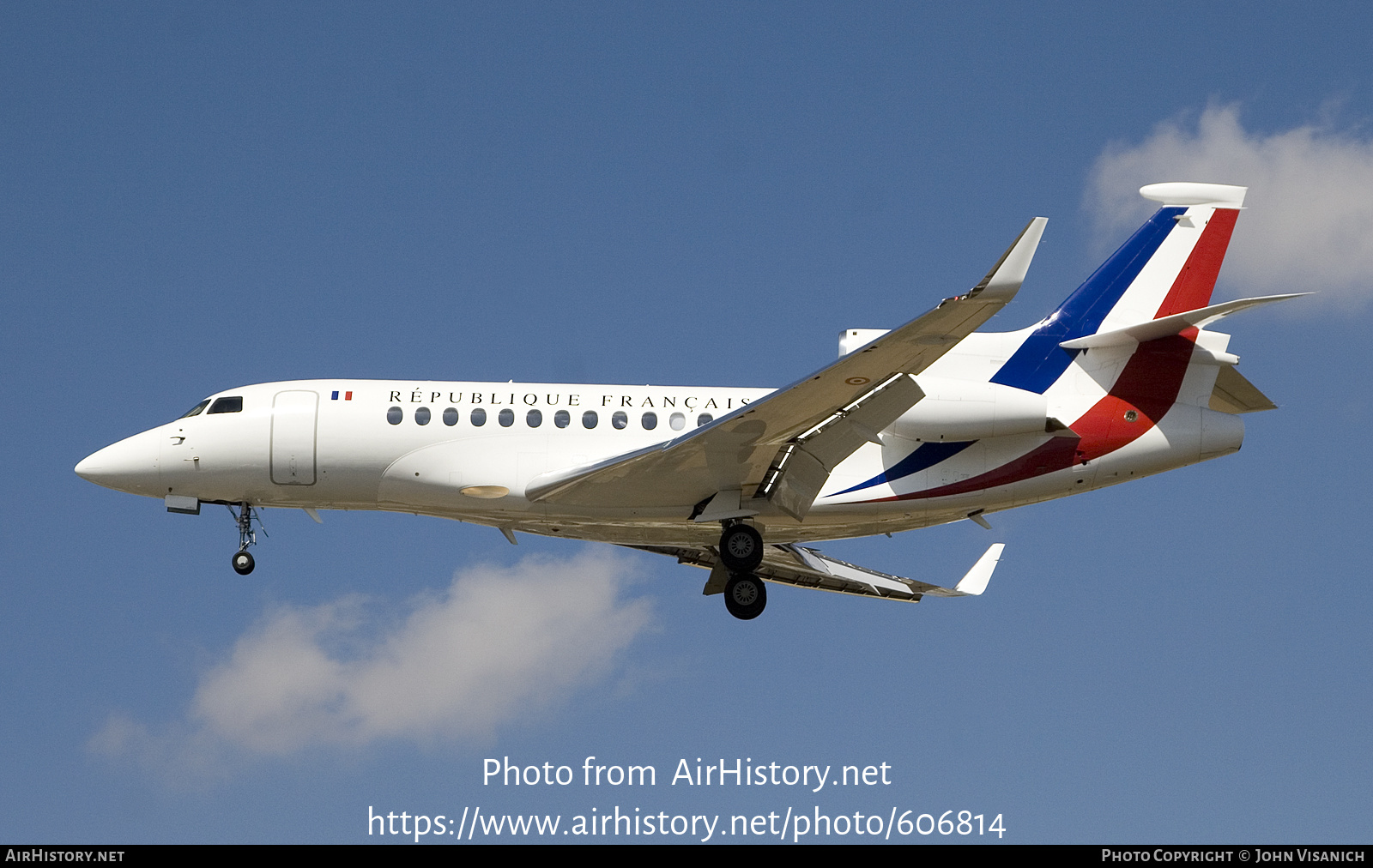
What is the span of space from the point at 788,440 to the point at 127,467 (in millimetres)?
10552

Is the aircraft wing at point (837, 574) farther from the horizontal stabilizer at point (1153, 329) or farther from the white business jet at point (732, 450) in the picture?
the horizontal stabilizer at point (1153, 329)

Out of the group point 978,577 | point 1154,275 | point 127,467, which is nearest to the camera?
point 127,467

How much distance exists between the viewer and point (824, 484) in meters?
23.7

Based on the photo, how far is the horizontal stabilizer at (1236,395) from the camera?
23891 mm

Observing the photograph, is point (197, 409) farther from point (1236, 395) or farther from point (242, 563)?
point (1236, 395)

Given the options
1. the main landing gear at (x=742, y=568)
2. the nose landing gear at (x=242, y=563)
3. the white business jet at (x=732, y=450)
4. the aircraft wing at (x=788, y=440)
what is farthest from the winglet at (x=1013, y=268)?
the nose landing gear at (x=242, y=563)

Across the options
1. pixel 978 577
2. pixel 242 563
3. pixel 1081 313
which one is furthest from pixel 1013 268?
pixel 242 563

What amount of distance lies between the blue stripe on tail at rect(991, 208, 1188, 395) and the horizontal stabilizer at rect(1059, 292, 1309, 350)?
0.26 meters

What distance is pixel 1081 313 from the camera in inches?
972

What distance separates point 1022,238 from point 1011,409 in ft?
18.0

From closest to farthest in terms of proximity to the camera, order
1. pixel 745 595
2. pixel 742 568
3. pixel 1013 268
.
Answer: pixel 1013 268 < pixel 742 568 < pixel 745 595

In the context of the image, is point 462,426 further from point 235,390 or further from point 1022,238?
point 1022,238

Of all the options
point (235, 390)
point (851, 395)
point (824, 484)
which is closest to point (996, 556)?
point (824, 484)

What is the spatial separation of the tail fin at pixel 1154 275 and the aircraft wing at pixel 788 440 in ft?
11.8
